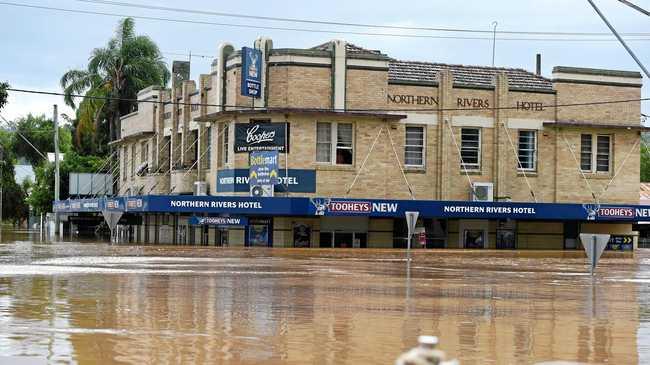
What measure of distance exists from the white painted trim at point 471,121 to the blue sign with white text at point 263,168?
10287 mm

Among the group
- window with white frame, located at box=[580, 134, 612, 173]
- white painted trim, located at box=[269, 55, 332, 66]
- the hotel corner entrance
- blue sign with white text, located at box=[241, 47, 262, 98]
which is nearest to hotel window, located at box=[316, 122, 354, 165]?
the hotel corner entrance

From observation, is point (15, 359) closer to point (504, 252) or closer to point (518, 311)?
point (518, 311)

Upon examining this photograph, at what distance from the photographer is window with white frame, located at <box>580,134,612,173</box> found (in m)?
58.5

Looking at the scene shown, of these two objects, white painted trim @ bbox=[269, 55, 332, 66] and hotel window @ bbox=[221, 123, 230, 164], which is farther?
hotel window @ bbox=[221, 123, 230, 164]

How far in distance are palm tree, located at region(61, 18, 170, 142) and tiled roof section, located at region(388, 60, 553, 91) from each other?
2728cm

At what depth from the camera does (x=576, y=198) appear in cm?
5822

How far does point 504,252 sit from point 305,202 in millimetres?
10292

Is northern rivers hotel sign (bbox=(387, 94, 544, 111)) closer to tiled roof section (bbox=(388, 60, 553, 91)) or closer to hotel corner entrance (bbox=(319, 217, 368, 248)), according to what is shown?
tiled roof section (bbox=(388, 60, 553, 91))

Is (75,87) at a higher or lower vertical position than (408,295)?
higher

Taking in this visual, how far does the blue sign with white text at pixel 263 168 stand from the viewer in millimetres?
51375

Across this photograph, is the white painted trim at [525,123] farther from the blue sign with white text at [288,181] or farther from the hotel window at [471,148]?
the blue sign with white text at [288,181]

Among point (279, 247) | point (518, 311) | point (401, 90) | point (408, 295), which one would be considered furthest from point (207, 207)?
point (518, 311)

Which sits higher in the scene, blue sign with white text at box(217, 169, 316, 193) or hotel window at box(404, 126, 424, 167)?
hotel window at box(404, 126, 424, 167)

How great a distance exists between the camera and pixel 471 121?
56.3 metres
